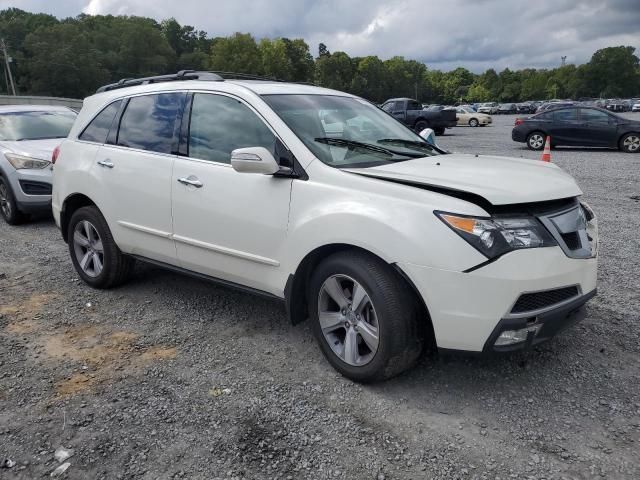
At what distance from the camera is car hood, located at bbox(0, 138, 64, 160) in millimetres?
7793

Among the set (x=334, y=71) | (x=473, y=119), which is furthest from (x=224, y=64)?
(x=473, y=119)

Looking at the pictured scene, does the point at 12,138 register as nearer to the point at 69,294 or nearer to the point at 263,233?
the point at 69,294

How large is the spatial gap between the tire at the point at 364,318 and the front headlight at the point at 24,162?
5.96m

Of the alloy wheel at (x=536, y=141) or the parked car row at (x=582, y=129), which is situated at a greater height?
the parked car row at (x=582, y=129)

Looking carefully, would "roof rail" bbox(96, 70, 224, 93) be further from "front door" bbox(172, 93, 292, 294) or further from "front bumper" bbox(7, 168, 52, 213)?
"front bumper" bbox(7, 168, 52, 213)

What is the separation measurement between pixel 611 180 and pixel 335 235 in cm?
950

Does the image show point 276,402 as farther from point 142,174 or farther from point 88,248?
point 88,248

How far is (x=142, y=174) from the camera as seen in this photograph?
13.8ft

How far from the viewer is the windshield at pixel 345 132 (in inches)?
139

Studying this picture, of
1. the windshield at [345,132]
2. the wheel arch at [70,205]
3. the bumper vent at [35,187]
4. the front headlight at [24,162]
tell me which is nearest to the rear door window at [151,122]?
the wheel arch at [70,205]

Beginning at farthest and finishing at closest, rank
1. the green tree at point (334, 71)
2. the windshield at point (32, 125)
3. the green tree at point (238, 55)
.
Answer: the green tree at point (334, 71)
the green tree at point (238, 55)
the windshield at point (32, 125)

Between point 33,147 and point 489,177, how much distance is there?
23.8 ft

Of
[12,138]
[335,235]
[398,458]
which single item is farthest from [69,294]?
[12,138]

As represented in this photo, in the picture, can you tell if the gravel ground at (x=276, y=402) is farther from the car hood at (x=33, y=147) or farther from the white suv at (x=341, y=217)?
the car hood at (x=33, y=147)
